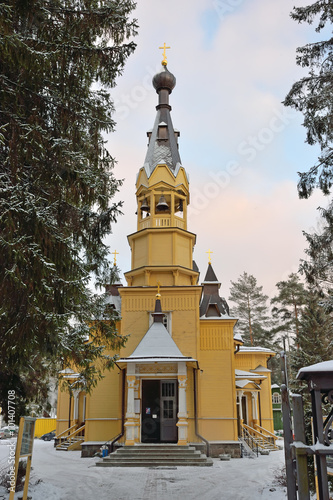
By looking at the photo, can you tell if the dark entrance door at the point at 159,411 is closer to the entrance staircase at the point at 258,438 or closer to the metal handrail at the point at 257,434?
the entrance staircase at the point at 258,438

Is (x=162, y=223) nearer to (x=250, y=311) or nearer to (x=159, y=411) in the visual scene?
(x=159, y=411)

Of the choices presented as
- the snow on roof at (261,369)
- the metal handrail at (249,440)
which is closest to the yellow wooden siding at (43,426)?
the snow on roof at (261,369)

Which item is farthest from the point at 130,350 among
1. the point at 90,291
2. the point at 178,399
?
the point at 90,291

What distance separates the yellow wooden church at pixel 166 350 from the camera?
56.4 feet

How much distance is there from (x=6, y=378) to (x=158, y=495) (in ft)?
13.5

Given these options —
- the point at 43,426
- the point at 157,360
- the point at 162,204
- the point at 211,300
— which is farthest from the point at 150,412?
the point at 43,426

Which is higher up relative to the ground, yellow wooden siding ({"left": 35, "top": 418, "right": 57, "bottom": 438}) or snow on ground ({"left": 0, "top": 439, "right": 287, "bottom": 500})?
snow on ground ({"left": 0, "top": 439, "right": 287, "bottom": 500})

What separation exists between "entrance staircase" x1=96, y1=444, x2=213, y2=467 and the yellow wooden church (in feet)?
1.09

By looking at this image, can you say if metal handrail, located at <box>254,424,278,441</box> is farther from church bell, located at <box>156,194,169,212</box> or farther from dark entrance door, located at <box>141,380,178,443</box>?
church bell, located at <box>156,194,169,212</box>

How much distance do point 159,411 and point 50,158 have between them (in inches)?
509

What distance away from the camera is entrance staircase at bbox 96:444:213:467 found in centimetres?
1456

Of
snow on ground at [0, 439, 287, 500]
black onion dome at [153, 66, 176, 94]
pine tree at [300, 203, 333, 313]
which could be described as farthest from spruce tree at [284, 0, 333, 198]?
black onion dome at [153, 66, 176, 94]

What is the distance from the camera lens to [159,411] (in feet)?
57.7

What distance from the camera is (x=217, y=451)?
1770 centimetres
